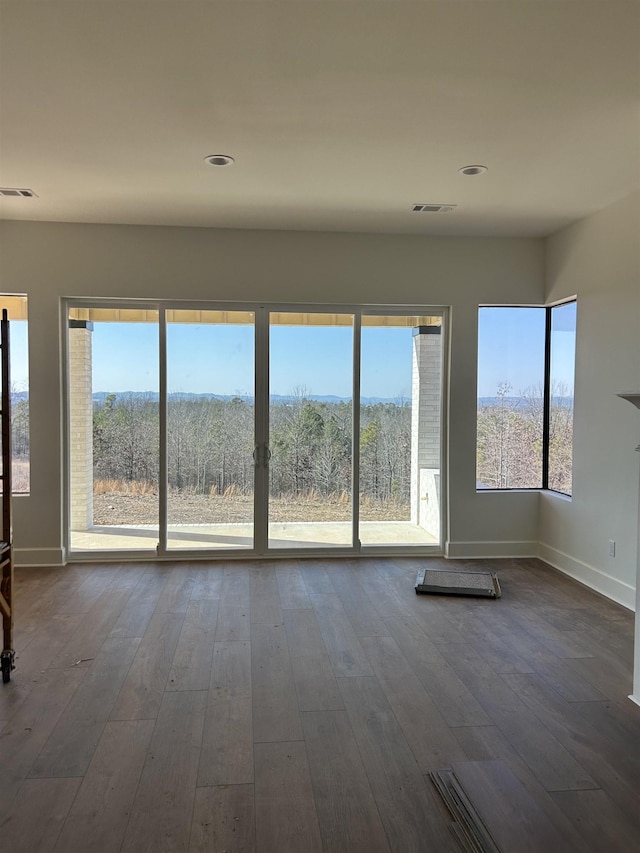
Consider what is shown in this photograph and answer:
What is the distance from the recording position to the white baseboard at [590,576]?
4.14 meters

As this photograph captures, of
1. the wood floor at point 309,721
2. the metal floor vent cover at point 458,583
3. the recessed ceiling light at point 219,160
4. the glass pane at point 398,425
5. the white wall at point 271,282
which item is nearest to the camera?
the wood floor at point 309,721

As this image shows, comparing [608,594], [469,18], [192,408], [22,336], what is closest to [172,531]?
[192,408]

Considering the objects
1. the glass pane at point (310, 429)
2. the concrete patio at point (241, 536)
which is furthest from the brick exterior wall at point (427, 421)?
the glass pane at point (310, 429)

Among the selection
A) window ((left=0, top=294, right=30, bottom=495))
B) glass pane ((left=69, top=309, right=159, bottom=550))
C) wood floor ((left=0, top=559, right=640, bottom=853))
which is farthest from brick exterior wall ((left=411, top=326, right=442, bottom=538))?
window ((left=0, top=294, right=30, bottom=495))

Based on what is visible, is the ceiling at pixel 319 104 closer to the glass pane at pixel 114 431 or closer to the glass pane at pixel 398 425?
the glass pane at pixel 114 431

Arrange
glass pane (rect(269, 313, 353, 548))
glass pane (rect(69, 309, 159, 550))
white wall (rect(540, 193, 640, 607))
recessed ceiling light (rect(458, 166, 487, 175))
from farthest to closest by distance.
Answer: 1. glass pane (rect(269, 313, 353, 548))
2. glass pane (rect(69, 309, 159, 550))
3. white wall (rect(540, 193, 640, 607))
4. recessed ceiling light (rect(458, 166, 487, 175))

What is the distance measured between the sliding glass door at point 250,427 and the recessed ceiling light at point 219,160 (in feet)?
5.69

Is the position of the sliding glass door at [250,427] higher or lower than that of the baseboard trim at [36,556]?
higher

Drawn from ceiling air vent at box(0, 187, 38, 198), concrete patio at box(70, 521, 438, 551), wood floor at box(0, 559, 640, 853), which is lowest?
wood floor at box(0, 559, 640, 853)

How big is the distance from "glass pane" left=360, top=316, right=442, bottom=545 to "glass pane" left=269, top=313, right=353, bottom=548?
186 mm

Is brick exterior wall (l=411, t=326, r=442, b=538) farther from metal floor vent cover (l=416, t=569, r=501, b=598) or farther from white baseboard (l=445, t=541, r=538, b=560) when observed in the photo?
metal floor vent cover (l=416, t=569, r=501, b=598)

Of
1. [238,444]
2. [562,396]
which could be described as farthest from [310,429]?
[562,396]

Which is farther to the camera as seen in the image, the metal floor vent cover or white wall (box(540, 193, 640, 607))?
the metal floor vent cover

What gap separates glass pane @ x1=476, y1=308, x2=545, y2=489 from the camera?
544 centimetres
